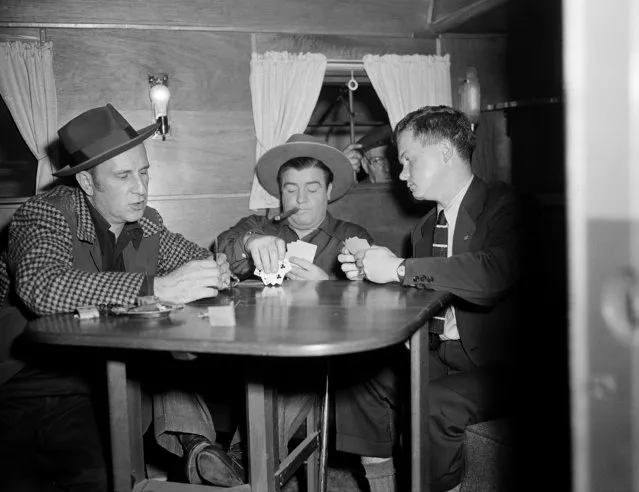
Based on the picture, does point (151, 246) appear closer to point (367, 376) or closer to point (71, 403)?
point (71, 403)

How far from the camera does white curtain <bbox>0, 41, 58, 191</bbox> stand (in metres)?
4.57

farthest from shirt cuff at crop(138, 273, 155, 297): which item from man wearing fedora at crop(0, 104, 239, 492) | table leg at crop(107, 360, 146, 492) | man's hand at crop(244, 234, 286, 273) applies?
man's hand at crop(244, 234, 286, 273)

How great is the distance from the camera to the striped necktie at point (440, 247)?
2.67 m

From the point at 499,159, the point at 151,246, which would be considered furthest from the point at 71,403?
the point at 499,159

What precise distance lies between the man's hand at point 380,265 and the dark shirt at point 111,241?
109 centimetres

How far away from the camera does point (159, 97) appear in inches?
189

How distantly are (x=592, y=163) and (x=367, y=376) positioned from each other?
7.07 feet

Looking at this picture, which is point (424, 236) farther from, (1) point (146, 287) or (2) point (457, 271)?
(1) point (146, 287)

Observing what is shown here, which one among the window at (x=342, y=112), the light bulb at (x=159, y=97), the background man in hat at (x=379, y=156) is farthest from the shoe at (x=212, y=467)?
the window at (x=342, y=112)

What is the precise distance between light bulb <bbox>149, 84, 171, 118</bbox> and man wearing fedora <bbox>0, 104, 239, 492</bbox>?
6.99 ft

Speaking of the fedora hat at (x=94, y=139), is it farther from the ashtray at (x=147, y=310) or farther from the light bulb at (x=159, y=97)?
the light bulb at (x=159, y=97)

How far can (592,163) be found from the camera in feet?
2.30

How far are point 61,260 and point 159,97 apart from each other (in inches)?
113

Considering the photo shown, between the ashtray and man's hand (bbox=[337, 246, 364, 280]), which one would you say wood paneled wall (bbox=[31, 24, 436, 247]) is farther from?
the ashtray
